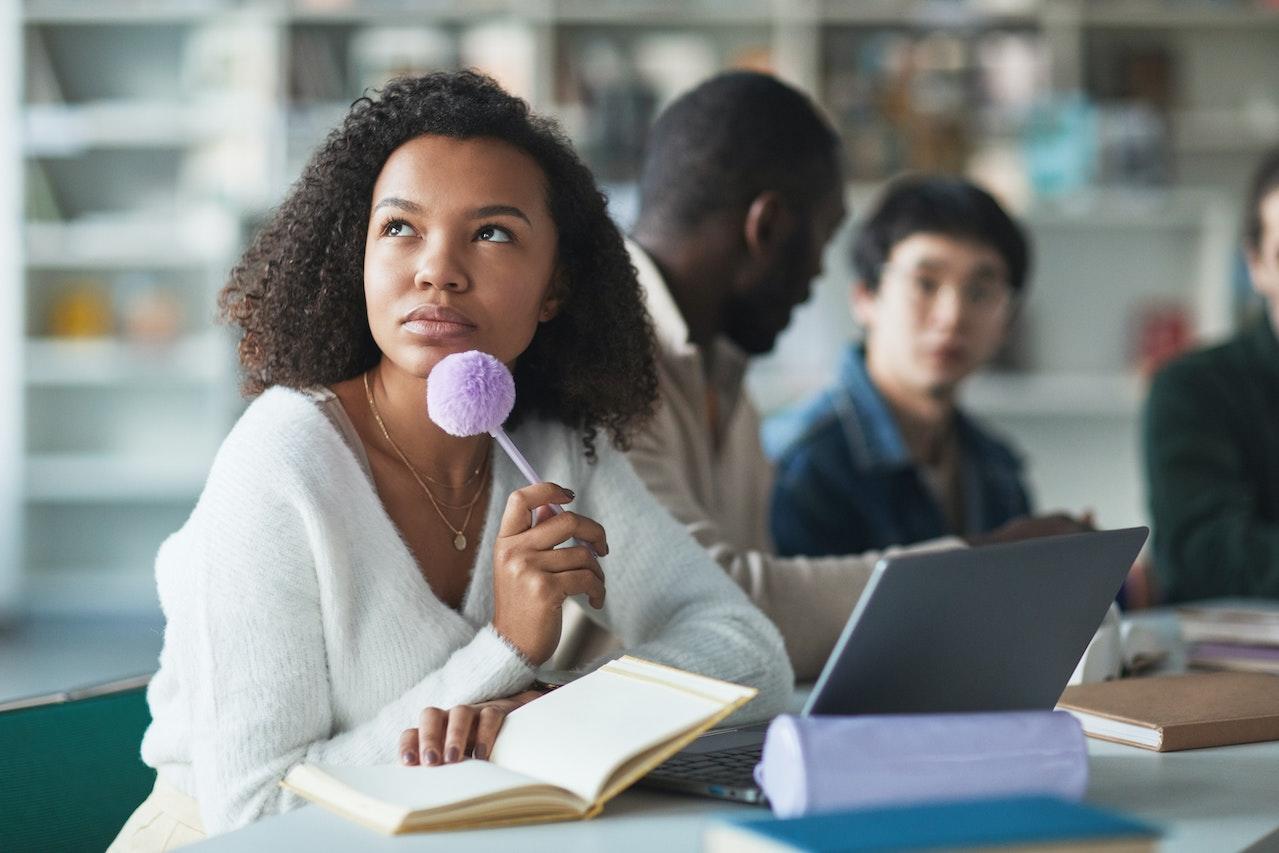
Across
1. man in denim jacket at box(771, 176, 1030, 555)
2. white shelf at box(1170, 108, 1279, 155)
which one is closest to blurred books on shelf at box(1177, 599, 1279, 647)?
man in denim jacket at box(771, 176, 1030, 555)

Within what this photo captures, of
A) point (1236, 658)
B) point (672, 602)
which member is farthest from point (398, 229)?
point (1236, 658)

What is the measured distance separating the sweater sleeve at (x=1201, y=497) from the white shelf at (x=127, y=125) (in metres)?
3.40

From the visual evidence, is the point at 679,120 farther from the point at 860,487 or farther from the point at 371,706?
the point at 371,706

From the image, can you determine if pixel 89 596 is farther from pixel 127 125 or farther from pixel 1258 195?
pixel 1258 195

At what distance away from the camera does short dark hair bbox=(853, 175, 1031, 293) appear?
244cm

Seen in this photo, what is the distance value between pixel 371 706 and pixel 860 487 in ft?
4.11

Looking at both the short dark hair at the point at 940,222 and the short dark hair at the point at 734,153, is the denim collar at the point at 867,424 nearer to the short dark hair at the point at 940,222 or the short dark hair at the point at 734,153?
the short dark hair at the point at 940,222

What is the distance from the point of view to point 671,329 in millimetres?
1781

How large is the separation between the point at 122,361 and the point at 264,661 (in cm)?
421

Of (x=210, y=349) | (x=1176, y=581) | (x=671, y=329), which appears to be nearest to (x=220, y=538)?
(x=671, y=329)

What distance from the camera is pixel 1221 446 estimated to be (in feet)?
8.29

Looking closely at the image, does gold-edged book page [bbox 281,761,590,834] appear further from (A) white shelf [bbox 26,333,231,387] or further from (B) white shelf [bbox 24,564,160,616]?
(B) white shelf [bbox 24,564,160,616]

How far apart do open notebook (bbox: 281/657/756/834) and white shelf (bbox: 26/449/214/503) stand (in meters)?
4.12

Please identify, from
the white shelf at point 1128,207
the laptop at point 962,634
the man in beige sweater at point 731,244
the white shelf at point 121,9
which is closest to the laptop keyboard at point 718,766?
the laptop at point 962,634
